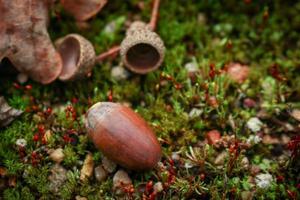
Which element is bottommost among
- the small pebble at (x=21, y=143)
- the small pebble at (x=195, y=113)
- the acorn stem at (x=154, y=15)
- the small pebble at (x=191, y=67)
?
the small pebble at (x=21, y=143)

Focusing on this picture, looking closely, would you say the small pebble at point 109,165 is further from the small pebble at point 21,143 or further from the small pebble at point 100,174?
the small pebble at point 21,143

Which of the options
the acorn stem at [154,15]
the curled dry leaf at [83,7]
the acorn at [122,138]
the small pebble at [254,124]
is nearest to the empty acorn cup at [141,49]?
the acorn stem at [154,15]

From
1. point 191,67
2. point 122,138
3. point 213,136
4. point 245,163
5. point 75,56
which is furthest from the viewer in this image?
point 191,67

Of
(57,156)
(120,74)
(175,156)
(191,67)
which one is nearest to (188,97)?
(191,67)

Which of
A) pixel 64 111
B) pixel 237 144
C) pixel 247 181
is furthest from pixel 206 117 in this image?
pixel 64 111

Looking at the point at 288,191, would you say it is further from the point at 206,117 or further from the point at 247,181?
the point at 206,117

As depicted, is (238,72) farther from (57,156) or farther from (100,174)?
(57,156)

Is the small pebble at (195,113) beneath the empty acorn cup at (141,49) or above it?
beneath
